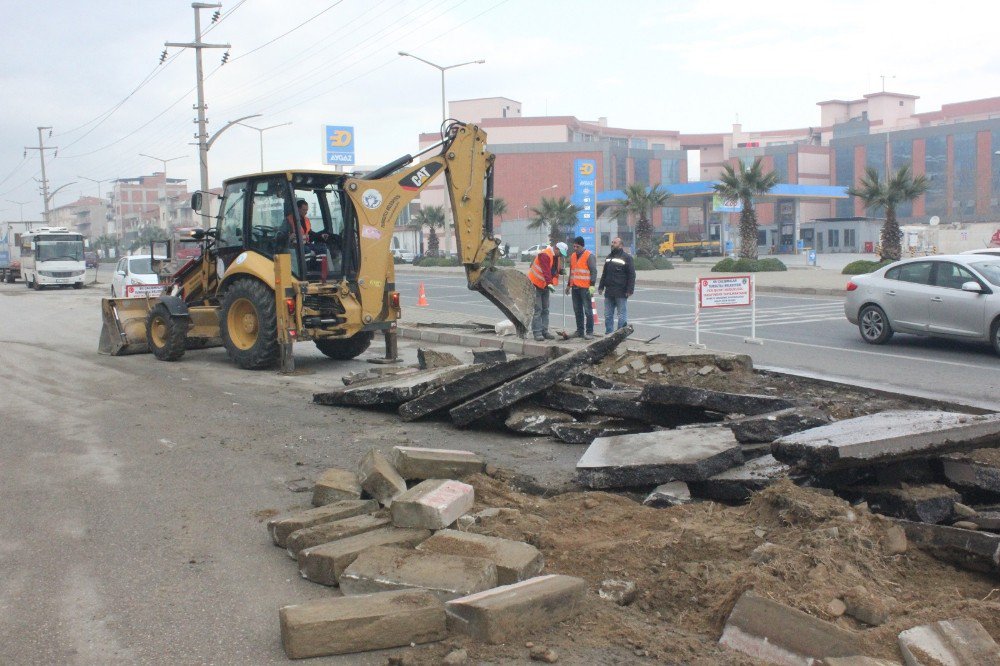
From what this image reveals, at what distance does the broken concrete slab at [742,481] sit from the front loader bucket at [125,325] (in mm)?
12329

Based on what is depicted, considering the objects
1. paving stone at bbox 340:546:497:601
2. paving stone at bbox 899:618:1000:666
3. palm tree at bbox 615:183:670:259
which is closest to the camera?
paving stone at bbox 899:618:1000:666

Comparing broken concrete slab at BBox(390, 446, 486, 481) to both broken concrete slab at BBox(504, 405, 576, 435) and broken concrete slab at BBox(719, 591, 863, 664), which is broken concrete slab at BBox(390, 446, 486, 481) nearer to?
broken concrete slab at BBox(504, 405, 576, 435)

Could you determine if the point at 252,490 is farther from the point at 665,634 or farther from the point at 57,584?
the point at 665,634

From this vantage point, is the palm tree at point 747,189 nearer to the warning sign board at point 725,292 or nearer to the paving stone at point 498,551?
the warning sign board at point 725,292

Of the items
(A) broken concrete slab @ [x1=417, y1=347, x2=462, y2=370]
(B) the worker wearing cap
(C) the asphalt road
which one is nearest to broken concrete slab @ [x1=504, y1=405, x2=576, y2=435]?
(A) broken concrete slab @ [x1=417, y1=347, x2=462, y2=370]

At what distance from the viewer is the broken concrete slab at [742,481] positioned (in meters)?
5.77

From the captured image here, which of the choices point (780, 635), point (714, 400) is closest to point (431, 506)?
point (780, 635)

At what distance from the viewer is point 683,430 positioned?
22.7ft

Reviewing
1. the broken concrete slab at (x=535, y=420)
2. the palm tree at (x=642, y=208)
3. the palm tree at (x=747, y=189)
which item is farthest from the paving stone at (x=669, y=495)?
the palm tree at (x=642, y=208)

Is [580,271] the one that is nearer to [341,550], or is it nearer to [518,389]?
[518,389]

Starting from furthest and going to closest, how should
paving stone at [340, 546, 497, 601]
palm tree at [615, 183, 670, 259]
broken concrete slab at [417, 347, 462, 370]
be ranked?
palm tree at [615, 183, 670, 259]
broken concrete slab at [417, 347, 462, 370]
paving stone at [340, 546, 497, 601]

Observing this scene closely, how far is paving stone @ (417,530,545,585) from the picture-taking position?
4.63 m

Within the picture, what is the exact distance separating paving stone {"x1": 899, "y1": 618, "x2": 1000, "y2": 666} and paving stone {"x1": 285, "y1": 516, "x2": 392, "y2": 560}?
2.92 m

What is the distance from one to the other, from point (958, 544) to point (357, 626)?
3.06 meters
